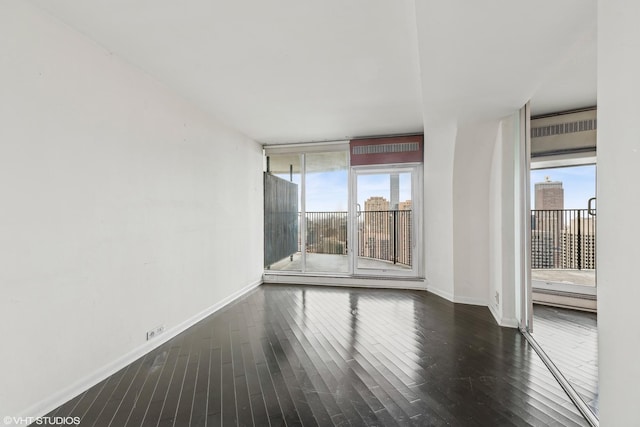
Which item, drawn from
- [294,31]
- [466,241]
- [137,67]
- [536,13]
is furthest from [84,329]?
[466,241]

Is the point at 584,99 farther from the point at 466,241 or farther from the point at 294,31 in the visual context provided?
the point at 294,31

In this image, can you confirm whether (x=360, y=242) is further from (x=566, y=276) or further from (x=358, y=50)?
(x=358, y=50)

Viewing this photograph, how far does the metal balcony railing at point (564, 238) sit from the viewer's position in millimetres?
4145

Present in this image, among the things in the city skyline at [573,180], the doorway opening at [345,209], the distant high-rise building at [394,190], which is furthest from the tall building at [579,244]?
the distant high-rise building at [394,190]

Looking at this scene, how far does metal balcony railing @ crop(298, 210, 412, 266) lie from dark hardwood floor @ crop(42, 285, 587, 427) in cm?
175

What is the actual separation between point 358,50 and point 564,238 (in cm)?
425

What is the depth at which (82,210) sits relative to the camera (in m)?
2.20

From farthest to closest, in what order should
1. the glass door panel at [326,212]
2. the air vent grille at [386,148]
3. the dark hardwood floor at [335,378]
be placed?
the glass door panel at [326,212] < the air vent grille at [386,148] < the dark hardwood floor at [335,378]

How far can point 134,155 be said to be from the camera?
270 centimetres

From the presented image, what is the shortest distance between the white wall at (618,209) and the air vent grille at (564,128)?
3308mm

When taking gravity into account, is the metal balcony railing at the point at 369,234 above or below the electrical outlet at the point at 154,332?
above

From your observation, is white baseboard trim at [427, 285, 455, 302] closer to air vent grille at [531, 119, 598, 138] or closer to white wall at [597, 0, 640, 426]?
air vent grille at [531, 119, 598, 138]

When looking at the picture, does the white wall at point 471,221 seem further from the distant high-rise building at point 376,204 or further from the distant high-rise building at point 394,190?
the distant high-rise building at point 376,204

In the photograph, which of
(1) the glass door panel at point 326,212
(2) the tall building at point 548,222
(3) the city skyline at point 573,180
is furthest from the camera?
A: (1) the glass door panel at point 326,212
